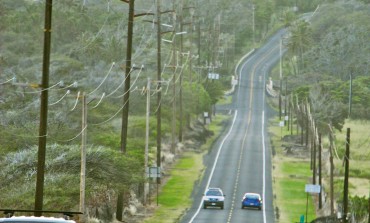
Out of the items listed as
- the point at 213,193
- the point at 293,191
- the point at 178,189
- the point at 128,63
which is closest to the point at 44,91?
the point at 128,63

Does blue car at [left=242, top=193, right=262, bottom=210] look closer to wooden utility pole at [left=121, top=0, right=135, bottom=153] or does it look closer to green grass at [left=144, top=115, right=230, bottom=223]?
green grass at [left=144, top=115, right=230, bottom=223]

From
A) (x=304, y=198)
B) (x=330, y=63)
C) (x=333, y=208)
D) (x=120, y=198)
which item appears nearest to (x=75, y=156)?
(x=120, y=198)

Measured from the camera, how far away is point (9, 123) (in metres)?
70.9

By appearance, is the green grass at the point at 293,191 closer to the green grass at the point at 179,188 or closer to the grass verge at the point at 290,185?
the grass verge at the point at 290,185

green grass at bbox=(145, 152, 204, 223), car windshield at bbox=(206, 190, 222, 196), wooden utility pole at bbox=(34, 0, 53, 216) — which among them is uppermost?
wooden utility pole at bbox=(34, 0, 53, 216)

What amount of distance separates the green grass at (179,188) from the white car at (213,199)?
1.61 m

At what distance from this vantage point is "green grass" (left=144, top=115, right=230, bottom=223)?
6772cm

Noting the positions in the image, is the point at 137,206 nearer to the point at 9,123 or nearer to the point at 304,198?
the point at 9,123

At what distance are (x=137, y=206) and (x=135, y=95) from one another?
4110 centimetres

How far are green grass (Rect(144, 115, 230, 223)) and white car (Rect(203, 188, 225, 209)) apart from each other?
161 centimetres

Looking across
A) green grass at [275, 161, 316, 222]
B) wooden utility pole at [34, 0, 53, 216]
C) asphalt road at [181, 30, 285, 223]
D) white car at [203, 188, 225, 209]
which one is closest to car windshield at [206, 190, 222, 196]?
white car at [203, 188, 225, 209]

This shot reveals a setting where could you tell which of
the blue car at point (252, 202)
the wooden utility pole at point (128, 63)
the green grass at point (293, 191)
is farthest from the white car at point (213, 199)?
the wooden utility pole at point (128, 63)

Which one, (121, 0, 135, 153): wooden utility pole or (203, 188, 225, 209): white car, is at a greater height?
(121, 0, 135, 153): wooden utility pole

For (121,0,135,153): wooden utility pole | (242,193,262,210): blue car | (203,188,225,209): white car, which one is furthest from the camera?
(242,193,262,210): blue car
